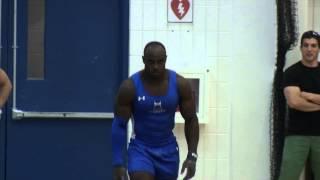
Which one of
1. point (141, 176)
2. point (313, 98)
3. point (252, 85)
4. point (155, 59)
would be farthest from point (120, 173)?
point (252, 85)

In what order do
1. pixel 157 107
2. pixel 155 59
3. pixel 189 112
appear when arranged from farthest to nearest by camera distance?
1. pixel 189 112
2. pixel 157 107
3. pixel 155 59

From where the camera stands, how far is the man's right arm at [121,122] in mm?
5930

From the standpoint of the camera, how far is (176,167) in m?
6.12

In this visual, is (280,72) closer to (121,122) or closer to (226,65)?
(226,65)

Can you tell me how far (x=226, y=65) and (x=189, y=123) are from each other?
1723 mm

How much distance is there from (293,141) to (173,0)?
6.41 feet

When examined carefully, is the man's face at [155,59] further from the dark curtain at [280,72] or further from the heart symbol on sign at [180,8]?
the dark curtain at [280,72]

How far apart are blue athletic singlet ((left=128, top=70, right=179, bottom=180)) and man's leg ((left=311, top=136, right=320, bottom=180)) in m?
1.78

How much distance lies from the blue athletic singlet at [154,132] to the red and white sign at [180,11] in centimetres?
174

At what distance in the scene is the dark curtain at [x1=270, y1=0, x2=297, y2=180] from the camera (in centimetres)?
772

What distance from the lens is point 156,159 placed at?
6.03m

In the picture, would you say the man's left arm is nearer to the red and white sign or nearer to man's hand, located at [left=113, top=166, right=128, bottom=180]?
man's hand, located at [left=113, top=166, right=128, bottom=180]

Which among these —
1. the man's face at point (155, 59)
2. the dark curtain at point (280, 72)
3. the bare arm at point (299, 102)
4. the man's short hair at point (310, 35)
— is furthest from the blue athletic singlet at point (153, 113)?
the dark curtain at point (280, 72)

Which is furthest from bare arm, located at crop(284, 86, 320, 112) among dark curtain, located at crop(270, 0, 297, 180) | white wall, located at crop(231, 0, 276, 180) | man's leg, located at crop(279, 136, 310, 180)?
white wall, located at crop(231, 0, 276, 180)
